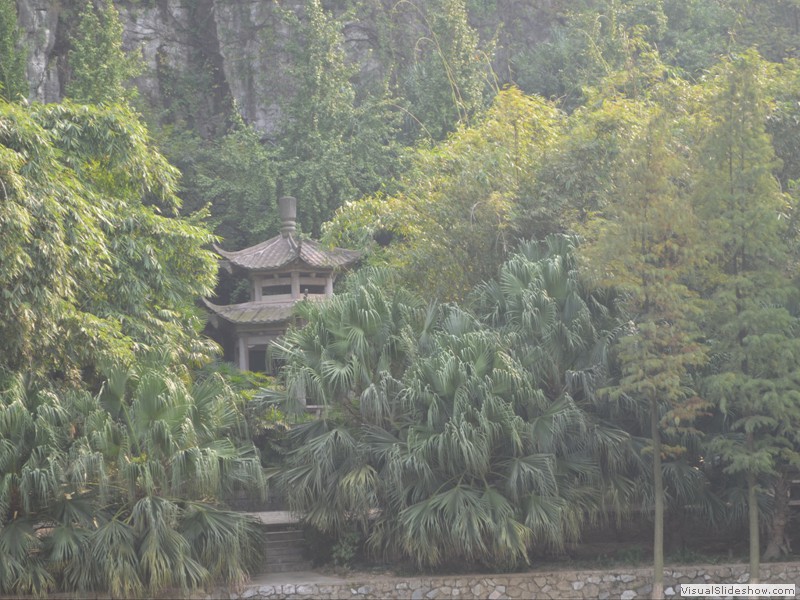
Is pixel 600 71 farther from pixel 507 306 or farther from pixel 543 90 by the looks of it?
pixel 507 306

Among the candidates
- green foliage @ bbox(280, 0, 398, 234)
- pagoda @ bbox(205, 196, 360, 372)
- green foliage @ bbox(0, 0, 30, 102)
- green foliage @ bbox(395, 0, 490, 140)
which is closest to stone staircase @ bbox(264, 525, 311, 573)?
pagoda @ bbox(205, 196, 360, 372)

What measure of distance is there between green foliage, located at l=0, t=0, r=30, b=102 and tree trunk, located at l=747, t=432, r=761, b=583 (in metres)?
18.8

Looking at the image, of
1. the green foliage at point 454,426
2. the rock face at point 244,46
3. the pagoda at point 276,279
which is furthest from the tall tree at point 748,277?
the rock face at point 244,46

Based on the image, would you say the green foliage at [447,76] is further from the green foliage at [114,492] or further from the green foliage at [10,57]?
the green foliage at [114,492]

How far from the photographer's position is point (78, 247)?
13789mm

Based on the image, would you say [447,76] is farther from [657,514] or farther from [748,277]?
[657,514]

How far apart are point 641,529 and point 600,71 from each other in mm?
14733

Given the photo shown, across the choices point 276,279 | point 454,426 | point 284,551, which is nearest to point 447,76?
point 276,279

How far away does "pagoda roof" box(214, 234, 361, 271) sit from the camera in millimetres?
23391

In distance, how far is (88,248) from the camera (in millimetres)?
13977

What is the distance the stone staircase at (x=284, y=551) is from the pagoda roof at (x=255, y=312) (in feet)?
26.7

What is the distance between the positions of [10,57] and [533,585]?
19151 mm

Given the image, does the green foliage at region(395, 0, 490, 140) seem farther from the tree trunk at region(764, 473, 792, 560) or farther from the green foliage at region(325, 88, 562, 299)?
the tree trunk at region(764, 473, 792, 560)

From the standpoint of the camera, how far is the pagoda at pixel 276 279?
23.5 metres
